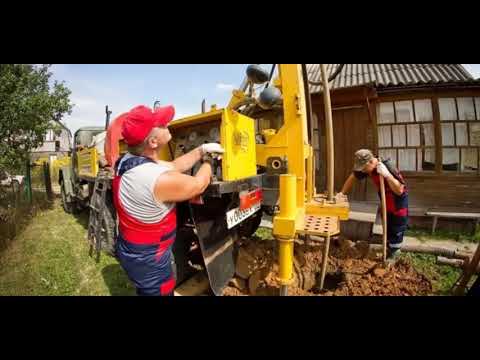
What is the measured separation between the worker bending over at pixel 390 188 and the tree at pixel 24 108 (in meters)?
7.22

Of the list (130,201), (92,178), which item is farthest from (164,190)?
(92,178)

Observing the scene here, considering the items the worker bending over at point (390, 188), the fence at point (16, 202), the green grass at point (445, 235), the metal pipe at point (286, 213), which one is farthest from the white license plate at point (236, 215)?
the fence at point (16, 202)

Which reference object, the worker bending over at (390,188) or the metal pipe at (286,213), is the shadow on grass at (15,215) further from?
the worker bending over at (390,188)

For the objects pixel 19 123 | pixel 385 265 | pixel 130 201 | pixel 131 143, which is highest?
pixel 19 123

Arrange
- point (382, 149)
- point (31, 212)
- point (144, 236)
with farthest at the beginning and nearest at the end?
1. point (31, 212)
2. point (382, 149)
3. point (144, 236)

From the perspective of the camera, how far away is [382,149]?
21.3 feet

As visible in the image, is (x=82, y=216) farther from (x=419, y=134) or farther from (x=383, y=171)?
(x=419, y=134)

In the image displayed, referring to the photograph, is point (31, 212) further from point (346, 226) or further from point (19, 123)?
point (346, 226)

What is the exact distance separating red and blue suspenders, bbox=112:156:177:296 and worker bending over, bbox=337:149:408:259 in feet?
8.42

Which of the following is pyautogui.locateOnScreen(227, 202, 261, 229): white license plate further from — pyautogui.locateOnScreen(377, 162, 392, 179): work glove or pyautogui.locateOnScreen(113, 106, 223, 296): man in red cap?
pyautogui.locateOnScreen(377, 162, 392, 179): work glove

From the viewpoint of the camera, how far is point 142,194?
1664 mm

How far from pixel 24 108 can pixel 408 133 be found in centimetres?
934

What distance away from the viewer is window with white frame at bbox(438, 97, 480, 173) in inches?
236

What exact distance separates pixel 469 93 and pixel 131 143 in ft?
25.0
